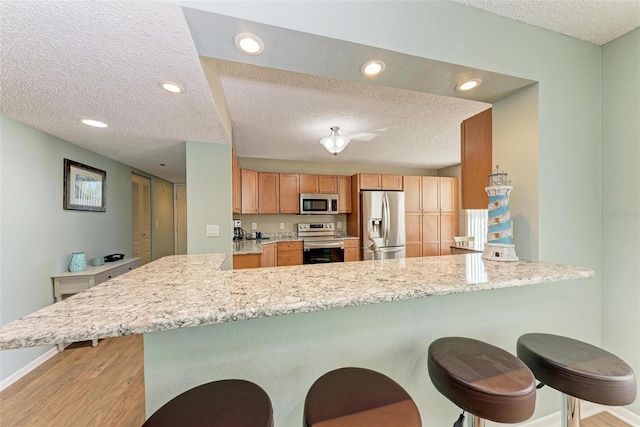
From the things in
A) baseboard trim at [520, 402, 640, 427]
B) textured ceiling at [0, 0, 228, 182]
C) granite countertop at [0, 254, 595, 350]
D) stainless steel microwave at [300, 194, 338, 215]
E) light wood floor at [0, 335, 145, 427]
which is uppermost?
textured ceiling at [0, 0, 228, 182]

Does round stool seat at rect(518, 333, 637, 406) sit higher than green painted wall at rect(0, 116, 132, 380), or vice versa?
green painted wall at rect(0, 116, 132, 380)

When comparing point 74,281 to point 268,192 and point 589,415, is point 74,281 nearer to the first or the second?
point 268,192

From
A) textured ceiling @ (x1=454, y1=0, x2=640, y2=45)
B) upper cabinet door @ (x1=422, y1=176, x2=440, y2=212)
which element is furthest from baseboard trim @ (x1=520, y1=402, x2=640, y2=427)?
upper cabinet door @ (x1=422, y1=176, x2=440, y2=212)

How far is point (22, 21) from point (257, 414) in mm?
1653

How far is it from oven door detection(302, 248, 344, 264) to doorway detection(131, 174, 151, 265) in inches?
113

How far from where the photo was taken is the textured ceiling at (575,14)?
1.24m

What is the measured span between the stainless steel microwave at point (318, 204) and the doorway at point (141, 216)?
9.17 feet

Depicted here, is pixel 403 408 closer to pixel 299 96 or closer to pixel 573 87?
pixel 573 87

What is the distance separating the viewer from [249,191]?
4043 millimetres

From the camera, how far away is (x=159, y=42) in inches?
41.4

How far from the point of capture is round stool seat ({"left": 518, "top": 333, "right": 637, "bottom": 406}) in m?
0.90

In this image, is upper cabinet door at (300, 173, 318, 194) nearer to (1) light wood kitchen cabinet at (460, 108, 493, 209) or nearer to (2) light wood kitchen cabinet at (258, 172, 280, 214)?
(2) light wood kitchen cabinet at (258, 172, 280, 214)

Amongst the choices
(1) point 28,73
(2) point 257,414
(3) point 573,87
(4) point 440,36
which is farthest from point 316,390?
(3) point 573,87

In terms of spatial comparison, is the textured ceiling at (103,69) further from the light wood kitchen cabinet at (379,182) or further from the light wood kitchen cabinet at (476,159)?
the light wood kitchen cabinet at (379,182)
